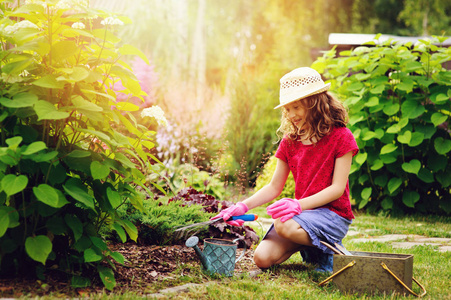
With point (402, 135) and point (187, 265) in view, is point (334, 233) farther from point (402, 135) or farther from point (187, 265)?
point (402, 135)

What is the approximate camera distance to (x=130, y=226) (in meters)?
2.28

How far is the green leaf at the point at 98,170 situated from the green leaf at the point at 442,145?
374cm

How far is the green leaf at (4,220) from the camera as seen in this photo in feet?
5.95

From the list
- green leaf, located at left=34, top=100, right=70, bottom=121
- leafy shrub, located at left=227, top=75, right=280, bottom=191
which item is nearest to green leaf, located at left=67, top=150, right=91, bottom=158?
green leaf, located at left=34, top=100, right=70, bottom=121

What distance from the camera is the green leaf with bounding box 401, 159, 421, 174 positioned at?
4.57 m

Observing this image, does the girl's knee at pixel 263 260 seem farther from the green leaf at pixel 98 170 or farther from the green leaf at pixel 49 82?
the green leaf at pixel 49 82

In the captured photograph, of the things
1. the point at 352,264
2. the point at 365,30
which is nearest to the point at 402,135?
the point at 352,264

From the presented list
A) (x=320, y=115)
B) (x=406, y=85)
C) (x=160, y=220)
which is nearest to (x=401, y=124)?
(x=406, y=85)

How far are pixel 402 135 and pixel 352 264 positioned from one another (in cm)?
270

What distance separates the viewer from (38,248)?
190 cm

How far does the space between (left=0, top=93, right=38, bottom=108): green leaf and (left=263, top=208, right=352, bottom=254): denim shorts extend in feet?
5.39

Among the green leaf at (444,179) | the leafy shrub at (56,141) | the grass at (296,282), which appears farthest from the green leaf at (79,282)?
the green leaf at (444,179)

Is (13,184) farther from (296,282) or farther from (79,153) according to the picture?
(296,282)

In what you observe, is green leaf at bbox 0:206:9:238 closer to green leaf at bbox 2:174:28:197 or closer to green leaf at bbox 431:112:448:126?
green leaf at bbox 2:174:28:197
